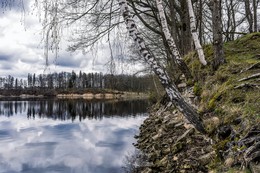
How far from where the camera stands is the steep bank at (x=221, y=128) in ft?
12.7

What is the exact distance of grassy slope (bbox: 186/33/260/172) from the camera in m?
4.79

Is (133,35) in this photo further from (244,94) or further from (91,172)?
(91,172)

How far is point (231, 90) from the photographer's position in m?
5.88

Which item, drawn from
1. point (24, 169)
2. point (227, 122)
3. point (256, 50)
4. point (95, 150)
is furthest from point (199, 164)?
point (95, 150)

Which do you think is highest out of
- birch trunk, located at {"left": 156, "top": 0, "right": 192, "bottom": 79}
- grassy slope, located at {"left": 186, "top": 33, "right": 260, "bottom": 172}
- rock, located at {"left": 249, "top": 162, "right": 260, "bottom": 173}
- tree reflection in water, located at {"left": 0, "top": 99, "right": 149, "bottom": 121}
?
birch trunk, located at {"left": 156, "top": 0, "right": 192, "bottom": 79}

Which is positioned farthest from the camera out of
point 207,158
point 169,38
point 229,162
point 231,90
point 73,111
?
point 73,111

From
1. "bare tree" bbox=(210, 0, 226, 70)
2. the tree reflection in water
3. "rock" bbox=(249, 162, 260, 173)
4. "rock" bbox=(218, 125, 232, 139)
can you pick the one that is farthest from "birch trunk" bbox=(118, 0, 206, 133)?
the tree reflection in water

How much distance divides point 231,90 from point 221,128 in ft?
4.43

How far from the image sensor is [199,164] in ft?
14.9

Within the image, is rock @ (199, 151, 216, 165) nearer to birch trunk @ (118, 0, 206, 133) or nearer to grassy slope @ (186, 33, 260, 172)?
grassy slope @ (186, 33, 260, 172)

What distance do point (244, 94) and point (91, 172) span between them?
18.5 ft

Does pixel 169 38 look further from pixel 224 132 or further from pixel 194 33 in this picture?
pixel 224 132

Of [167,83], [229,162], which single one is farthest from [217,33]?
[229,162]

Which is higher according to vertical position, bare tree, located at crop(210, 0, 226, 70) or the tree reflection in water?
bare tree, located at crop(210, 0, 226, 70)
